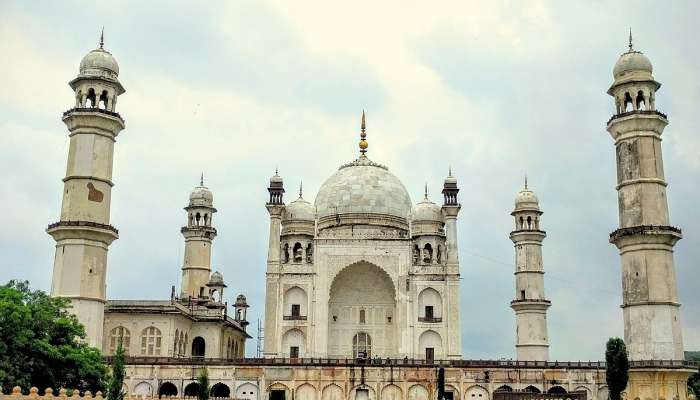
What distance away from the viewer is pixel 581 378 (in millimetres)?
31531

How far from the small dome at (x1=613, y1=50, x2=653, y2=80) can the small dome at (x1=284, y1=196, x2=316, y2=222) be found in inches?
584

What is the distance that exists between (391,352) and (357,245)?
16.3 feet

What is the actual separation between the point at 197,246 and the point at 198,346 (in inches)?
212

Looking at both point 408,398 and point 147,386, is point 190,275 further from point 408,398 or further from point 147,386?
point 408,398

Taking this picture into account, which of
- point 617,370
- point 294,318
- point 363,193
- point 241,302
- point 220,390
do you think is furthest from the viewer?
point 241,302

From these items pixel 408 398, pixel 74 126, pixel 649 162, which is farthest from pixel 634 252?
pixel 74 126

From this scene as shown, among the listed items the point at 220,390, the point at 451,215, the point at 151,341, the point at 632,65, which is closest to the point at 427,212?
the point at 451,215

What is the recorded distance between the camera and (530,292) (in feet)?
130

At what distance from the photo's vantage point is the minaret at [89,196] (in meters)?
28.6

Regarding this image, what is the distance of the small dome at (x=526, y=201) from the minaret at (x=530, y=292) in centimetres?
21

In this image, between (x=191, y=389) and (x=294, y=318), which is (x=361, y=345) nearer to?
(x=294, y=318)

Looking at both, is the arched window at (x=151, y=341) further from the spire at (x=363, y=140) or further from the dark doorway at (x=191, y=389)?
the spire at (x=363, y=140)

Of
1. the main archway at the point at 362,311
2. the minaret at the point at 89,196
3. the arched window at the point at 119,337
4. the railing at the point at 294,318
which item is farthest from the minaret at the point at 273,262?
the minaret at the point at 89,196

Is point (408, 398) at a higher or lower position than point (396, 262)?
lower
